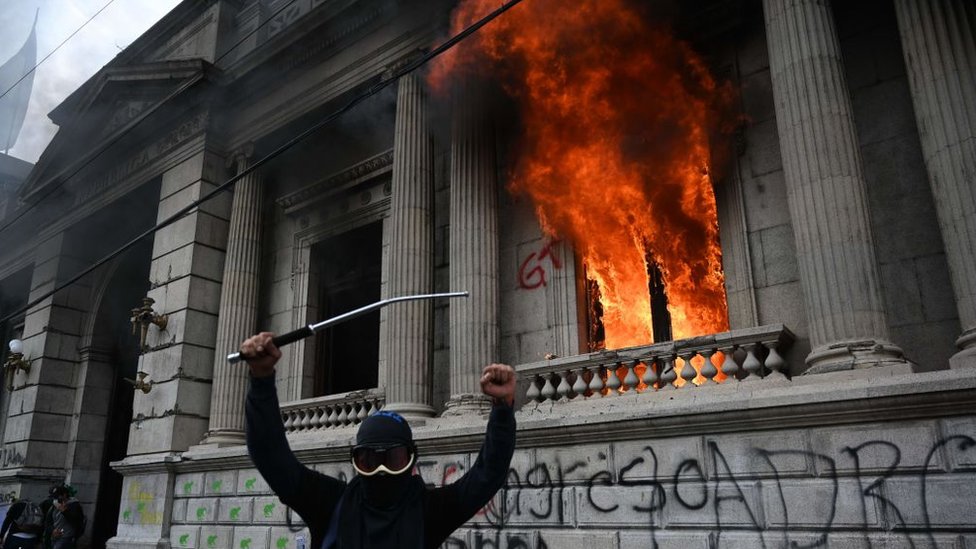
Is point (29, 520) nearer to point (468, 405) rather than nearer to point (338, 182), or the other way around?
point (338, 182)

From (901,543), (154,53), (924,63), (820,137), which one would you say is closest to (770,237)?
(820,137)

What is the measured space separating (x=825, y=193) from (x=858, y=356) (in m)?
1.80

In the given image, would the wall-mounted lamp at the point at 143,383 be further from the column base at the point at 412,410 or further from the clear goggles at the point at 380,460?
the clear goggles at the point at 380,460

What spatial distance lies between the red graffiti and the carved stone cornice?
4046 mm

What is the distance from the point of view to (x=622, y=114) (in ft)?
35.5

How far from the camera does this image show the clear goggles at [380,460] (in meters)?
3.10

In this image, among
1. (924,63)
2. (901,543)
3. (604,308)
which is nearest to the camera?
(901,543)

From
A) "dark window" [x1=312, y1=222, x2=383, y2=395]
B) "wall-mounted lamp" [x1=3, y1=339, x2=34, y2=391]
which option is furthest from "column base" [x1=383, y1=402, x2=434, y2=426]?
"wall-mounted lamp" [x1=3, y1=339, x2=34, y2=391]

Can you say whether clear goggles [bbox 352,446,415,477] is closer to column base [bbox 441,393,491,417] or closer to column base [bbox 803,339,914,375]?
column base [bbox 803,339,914,375]

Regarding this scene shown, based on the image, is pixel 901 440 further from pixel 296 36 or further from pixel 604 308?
pixel 296 36

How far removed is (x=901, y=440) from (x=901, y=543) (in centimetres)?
86

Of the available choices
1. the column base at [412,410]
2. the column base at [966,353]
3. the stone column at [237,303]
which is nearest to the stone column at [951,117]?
the column base at [966,353]

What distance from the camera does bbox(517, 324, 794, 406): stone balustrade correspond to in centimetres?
788

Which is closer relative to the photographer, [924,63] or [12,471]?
[924,63]
